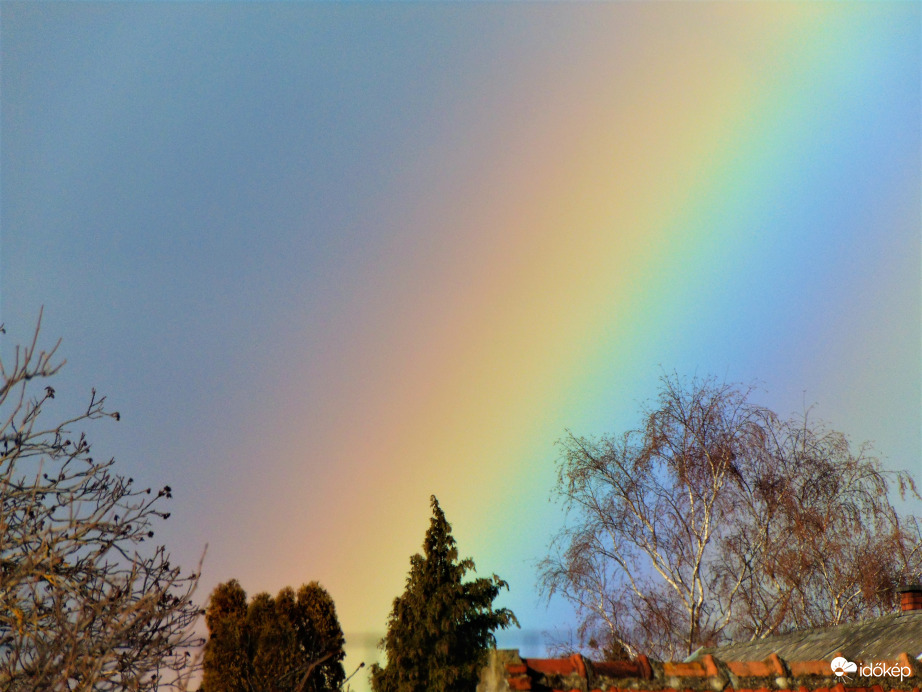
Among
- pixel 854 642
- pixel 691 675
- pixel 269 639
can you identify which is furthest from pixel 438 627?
pixel 691 675

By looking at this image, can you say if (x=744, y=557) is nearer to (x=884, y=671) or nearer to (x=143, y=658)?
(x=884, y=671)

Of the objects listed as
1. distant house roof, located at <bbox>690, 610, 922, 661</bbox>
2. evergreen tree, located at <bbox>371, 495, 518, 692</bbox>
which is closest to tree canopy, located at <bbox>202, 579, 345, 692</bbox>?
evergreen tree, located at <bbox>371, 495, 518, 692</bbox>

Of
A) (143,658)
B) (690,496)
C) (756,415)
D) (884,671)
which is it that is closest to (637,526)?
(690,496)

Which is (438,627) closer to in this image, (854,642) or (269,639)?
(269,639)

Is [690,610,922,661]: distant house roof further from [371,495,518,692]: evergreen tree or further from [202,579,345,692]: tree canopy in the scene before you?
[202,579,345,692]: tree canopy

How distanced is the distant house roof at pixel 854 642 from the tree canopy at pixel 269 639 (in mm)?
8529

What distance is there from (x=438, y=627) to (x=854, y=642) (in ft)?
29.1

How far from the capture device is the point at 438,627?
21.3m

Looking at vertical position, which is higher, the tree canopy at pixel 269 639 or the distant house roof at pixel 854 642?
the tree canopy at pixel 269 639

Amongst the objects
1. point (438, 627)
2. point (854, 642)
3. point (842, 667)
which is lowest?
point (842, 667)

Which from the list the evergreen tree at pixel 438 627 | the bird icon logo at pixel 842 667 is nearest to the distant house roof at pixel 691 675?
the bird icon logo at pixel 842 667

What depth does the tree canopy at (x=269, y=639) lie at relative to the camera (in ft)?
68.9

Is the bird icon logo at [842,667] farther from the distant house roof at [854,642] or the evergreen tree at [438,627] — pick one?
the evergreen tree at [438,627]

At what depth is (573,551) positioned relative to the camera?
28219mm
